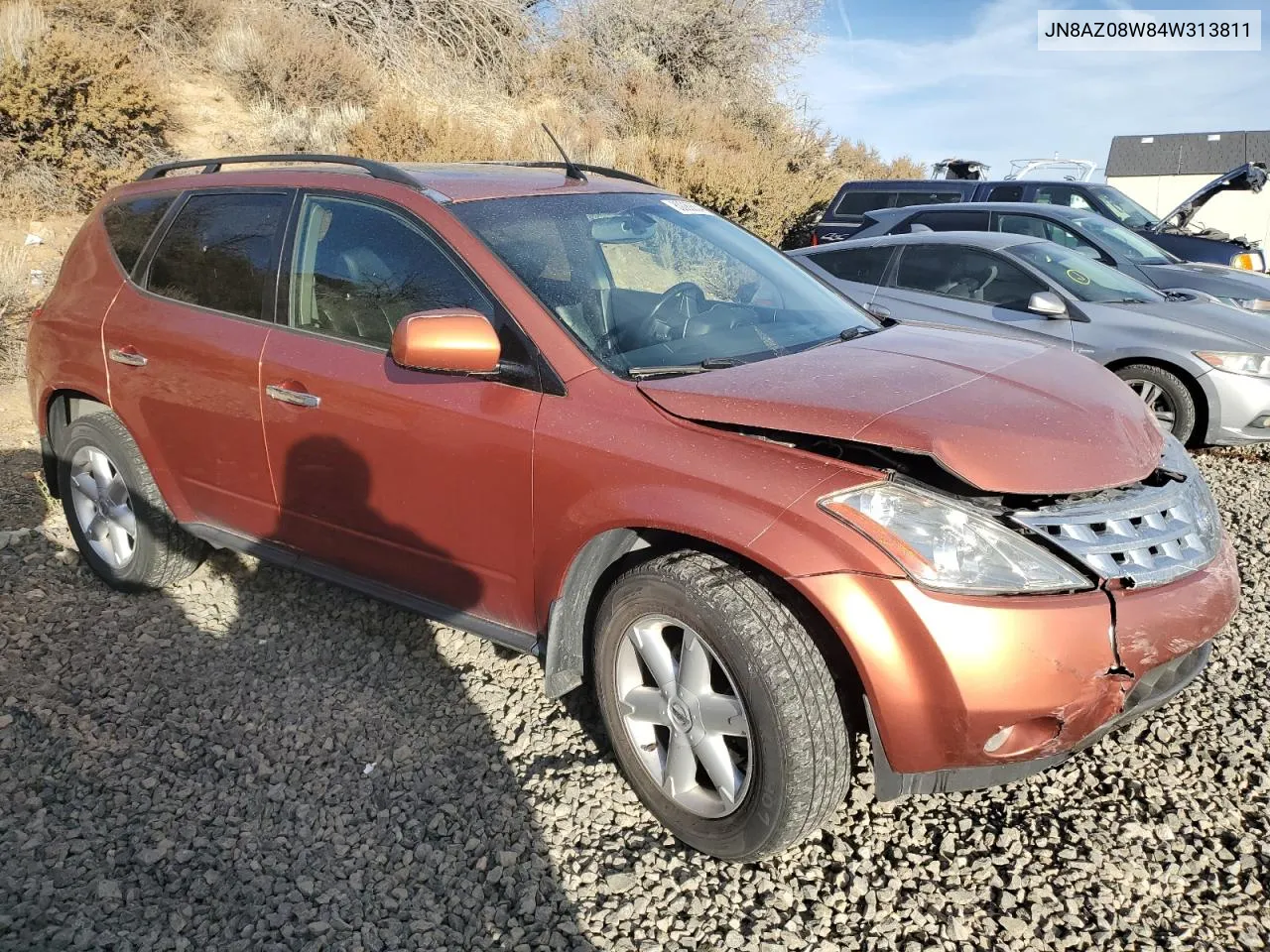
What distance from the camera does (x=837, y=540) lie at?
206cm

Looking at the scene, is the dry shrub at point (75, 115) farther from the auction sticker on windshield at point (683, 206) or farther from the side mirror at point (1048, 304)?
the side mirror at point (1048, 304)

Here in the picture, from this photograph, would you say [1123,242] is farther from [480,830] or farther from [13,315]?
[13,315]

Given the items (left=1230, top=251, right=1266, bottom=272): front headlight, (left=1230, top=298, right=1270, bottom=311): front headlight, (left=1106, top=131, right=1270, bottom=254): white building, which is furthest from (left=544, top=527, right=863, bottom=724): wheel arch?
(left=1106, top=131, right=1270, bottom=254): white building

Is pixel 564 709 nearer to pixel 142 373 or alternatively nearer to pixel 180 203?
pixel 142 373

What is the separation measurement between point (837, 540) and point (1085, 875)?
3.86 ft

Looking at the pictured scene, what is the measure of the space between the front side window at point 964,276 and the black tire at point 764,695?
15.9ft

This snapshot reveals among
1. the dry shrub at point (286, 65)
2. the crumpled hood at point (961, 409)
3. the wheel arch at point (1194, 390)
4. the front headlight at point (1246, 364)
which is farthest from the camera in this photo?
the dry shrub at point (286, 65)

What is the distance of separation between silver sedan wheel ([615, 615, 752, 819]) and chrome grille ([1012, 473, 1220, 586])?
2.77 ft

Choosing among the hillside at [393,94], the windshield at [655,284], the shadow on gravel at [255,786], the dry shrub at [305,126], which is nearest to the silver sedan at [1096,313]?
the windshield at [655,284]

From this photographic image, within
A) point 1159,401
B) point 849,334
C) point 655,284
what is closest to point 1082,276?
point 1159,401

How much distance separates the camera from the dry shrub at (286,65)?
14.3 metres

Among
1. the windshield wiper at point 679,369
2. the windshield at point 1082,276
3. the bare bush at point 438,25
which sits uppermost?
the bare bush at point 438,25

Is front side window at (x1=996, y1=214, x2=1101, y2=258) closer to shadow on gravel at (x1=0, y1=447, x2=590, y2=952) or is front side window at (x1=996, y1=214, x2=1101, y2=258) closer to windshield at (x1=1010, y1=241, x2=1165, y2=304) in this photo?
windshield at (x1=1010, y1=241, x2=1165, y2=304)

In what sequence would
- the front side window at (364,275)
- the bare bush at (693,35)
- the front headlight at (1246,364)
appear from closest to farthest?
the front side window at (364,275) → the front headlight at (1246,364) → the bare bush at (693,35)
